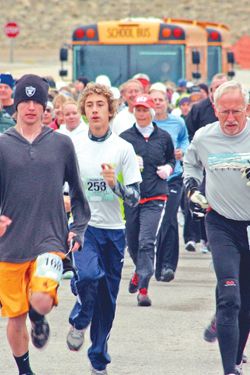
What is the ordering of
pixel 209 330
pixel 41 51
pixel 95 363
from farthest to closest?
pixel 41 51 → pixel 209 330 → pixel 95 363

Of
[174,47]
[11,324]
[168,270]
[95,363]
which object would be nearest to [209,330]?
[95,363]

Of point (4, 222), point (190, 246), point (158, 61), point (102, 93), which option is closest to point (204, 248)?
point (190, 246)

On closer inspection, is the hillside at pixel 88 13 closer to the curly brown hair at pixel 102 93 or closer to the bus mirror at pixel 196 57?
the bus mirror at pixel 196 57

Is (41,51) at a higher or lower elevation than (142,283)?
lower

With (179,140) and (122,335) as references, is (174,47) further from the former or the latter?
(122,335)

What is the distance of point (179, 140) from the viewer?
13547 mm

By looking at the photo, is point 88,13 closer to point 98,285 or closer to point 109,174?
point 98,285

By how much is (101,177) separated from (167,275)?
440cm

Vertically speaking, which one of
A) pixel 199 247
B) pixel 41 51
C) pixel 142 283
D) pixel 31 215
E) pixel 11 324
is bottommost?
pixel 41 51

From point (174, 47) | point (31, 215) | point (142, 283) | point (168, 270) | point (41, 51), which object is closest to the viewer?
point (31, 215)

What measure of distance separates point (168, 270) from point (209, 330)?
160 inches

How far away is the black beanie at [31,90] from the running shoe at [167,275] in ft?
18.3

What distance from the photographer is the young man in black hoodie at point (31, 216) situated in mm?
7344

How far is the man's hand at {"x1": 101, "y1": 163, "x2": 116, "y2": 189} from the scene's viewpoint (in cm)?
834
